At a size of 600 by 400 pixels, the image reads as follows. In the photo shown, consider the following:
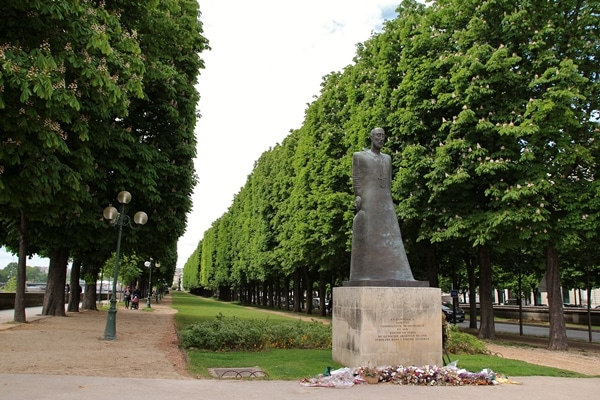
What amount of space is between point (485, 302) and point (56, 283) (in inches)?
806

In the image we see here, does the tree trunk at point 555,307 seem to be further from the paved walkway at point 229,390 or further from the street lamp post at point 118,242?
the street lamp post at point 118,242

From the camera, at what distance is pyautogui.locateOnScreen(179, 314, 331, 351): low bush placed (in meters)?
14.7

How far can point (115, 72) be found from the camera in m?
10.8

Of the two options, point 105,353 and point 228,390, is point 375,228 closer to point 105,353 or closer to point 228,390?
point 228,390

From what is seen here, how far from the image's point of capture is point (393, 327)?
10398 millimetres

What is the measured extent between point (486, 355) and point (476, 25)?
483 inches

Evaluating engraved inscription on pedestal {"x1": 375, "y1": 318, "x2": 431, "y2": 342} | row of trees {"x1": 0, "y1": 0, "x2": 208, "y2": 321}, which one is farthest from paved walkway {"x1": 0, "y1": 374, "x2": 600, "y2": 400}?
row of trees {"x1": 0, "y1": 0, "x2": 208, "y2": 321}

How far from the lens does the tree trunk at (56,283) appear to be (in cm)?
2509

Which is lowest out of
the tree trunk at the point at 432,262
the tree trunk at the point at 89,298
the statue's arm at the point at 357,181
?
the tree trunk at the point at 89,298

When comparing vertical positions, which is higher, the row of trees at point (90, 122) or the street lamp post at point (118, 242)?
the row of trees at point (90, 122)

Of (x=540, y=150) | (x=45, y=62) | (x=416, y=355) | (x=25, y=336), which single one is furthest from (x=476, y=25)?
(x=25, y=336)

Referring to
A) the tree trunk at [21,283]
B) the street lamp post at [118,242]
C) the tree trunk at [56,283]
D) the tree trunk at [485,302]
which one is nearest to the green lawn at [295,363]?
the street lamp post at [118,242]

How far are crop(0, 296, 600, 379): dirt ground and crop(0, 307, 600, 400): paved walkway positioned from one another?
1.02 metres

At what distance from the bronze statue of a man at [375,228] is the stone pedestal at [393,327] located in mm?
500
